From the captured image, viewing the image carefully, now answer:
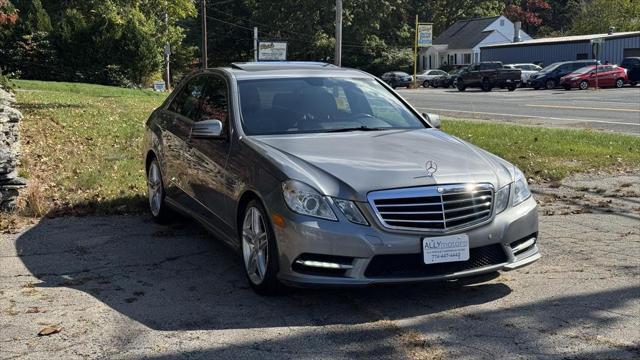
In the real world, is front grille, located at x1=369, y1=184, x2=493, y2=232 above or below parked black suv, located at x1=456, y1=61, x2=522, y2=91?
below

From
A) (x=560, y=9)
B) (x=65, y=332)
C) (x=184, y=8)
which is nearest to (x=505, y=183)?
(x=65, y=332)

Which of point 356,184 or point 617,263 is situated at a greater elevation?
point 356,184

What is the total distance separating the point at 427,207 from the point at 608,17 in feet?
246

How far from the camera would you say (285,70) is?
6.47 meters

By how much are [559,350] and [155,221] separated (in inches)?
180

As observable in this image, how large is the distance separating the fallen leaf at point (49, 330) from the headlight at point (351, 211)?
1883 mm

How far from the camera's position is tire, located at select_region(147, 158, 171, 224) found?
23.7 feet

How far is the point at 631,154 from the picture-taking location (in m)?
11.7

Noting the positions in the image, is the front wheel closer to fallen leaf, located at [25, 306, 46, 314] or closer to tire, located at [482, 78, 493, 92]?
tire, located at [482, 78, 493, 92]

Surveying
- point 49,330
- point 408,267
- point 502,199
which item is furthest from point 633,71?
point 49,330

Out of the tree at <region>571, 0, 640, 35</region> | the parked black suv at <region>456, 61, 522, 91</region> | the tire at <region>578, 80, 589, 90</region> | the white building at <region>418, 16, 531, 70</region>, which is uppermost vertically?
the tree at <region>571, 0, 640, 35</region>

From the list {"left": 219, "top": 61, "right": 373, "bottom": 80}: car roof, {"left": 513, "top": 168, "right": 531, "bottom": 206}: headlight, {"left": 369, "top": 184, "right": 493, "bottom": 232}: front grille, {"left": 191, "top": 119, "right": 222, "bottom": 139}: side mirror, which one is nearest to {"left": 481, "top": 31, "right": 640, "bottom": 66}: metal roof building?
{"left": 219, "top": 61, "right": 373, "bottom": 80}: car roof

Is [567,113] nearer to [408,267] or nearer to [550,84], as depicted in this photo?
[408,267]

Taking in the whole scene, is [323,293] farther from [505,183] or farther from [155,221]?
[155,221]
